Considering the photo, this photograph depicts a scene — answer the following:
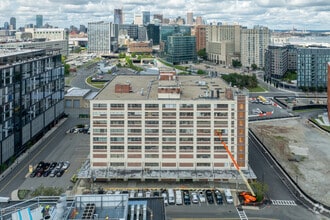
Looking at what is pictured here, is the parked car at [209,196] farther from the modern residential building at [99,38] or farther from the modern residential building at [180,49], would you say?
the modern residential building at [99,38]

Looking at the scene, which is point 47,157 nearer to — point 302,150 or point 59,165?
point 59,165

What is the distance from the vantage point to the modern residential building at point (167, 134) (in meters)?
40.3

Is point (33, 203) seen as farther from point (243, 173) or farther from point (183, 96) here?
point (183, 96)

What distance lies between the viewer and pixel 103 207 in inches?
681

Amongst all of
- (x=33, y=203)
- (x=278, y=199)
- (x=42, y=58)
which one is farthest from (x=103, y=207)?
(x=42, y=58)

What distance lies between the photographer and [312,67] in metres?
97.1

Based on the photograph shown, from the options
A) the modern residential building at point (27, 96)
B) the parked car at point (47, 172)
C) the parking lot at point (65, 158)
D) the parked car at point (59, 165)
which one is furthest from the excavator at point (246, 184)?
the modern residential building at point (27, 96)

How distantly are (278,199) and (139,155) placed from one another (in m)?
13.7

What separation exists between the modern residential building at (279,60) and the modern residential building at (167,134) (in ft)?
249

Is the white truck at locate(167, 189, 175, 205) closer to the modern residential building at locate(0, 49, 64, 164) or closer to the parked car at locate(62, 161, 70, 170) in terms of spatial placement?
the parked car at locate(62, 161, 70, 170)

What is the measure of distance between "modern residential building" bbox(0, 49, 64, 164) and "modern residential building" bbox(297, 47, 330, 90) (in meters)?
58.8

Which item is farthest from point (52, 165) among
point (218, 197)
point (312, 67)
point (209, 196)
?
point (312, 67)

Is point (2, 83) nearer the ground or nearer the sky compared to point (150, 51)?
nearer the ground

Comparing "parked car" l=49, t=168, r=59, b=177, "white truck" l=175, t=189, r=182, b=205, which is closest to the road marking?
"white truck" l=175, t=189, r=182, b=205
